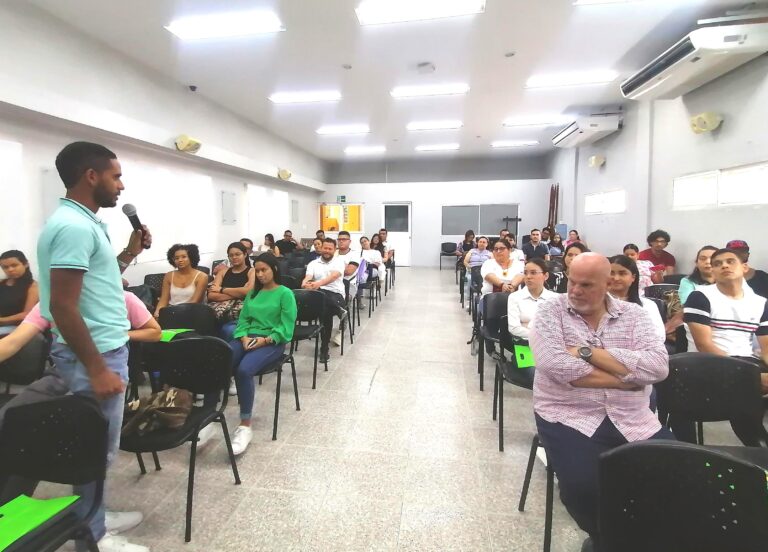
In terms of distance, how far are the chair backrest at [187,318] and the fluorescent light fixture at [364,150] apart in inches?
332

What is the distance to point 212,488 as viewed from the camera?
212cm

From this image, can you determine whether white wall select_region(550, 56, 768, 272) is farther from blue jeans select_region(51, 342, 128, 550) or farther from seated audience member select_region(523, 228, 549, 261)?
blue jeans select_region(51, 342, 128, 550)

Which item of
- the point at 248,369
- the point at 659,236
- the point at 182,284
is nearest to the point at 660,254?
the point at 659,236

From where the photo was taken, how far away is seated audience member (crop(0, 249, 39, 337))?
10.4ft

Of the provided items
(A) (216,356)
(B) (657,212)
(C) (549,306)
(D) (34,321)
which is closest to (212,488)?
(A) (216,356)

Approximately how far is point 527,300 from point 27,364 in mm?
3230

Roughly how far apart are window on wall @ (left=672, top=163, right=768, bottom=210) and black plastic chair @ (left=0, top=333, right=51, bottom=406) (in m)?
6.03

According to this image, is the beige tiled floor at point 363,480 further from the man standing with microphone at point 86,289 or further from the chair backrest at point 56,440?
the chair backrest at point 56,440

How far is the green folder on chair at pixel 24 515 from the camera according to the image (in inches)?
45.1

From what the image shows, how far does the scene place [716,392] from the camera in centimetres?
175

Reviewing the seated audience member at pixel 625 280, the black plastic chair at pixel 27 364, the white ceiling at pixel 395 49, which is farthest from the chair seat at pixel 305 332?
the white ceiling at pixel 395 49

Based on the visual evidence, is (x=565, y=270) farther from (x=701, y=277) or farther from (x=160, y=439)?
(x=160, y=439)

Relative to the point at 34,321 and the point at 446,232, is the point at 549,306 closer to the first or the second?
the point at 34,321

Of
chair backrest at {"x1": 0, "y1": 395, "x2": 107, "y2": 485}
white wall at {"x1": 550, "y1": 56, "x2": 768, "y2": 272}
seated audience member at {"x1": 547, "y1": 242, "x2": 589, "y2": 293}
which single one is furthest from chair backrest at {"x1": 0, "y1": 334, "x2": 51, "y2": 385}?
white wall at {"x1": 550, "y1": 56, "x2": 768, "y2": 272}
